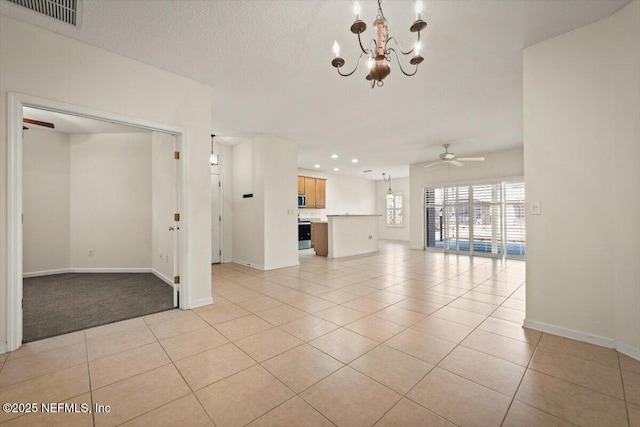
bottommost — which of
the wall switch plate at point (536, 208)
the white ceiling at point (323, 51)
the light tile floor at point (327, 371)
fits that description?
the light tile floor at point (327, 371)

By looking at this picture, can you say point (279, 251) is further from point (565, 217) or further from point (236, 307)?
point (565, 217)

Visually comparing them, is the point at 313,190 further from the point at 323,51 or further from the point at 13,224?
the point at 13,224

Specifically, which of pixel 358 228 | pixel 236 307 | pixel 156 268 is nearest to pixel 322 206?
pixel 358 228

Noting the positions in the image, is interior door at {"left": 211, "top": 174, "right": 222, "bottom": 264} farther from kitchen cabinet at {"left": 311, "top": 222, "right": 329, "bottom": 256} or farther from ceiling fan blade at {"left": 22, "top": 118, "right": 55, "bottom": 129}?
ceiling fan blade at {"left": 22, "top": 118, "right": 55, "bottom": 129}

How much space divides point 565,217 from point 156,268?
248 inches

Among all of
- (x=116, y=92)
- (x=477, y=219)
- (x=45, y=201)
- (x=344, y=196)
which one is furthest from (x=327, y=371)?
(x=344, y=196)

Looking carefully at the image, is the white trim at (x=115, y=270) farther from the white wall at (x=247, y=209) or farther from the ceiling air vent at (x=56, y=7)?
the ceiling air vent at (x=56, y=7)

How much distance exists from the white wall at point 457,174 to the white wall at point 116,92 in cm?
710

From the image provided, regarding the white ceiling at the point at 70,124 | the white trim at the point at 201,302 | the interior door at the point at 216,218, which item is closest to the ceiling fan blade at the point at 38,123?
the white ceiling at the point at 70,124

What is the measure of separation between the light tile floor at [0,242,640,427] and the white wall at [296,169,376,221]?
7145 mm

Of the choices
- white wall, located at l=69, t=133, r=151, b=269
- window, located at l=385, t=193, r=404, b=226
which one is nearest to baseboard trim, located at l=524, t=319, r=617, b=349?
white wall, located at l=69, t=133, r=151, b=269

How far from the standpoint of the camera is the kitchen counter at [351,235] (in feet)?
23.6

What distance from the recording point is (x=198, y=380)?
1.84m

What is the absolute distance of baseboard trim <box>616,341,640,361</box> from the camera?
207 centimetres
